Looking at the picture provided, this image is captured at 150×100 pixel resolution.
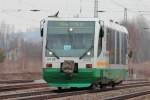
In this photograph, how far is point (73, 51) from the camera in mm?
26016

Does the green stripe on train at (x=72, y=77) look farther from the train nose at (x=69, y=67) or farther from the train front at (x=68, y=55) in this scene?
the train nose at (x=69, y=67)

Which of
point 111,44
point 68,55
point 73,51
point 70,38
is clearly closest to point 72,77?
point 68,55

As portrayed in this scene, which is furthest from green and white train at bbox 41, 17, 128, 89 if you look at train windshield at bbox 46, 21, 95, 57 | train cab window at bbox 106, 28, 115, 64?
train cab window at bbox 106, 28, 115, 64

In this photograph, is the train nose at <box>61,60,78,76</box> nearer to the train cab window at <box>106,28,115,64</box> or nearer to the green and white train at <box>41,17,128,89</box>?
the green and white train at <box>41,17,128,89</box>

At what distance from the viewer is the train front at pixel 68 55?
25891mm

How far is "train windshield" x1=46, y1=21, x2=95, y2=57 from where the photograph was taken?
26036 millimetres

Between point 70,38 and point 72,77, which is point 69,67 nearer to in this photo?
point 72,77

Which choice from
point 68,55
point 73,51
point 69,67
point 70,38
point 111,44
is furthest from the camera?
point 111,44

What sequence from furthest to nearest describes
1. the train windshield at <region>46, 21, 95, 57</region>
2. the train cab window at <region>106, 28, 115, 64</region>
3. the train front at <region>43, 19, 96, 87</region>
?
1. the train cab window at <region>106, 28, 115, 64</region>
2. the train windshield at <region>46, 21, 95, 57</region>
3. the train front at <region>43, 19, 96, 87</region>

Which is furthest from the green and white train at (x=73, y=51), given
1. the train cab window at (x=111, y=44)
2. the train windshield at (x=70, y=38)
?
the train cab window at (x=111, y=44)

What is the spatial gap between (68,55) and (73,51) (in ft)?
1.04

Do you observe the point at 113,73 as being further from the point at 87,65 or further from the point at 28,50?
the point at 28,50

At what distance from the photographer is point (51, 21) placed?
1048 inches

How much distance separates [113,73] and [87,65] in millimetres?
4229
